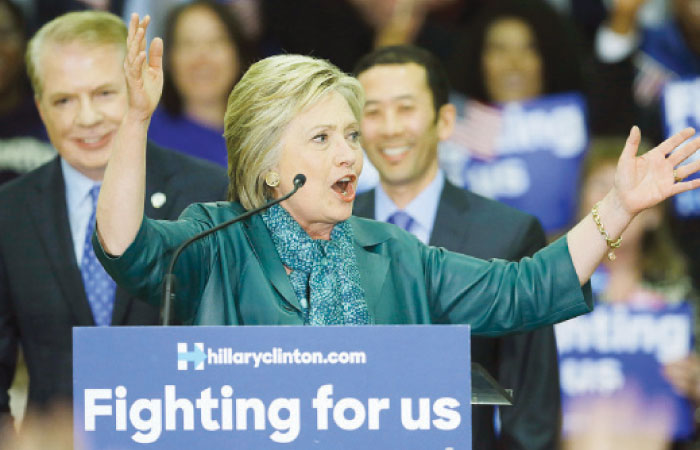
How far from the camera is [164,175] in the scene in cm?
327

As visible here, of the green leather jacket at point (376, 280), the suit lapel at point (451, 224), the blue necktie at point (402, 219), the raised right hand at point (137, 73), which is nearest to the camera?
the raised right hand at point (137, 73)

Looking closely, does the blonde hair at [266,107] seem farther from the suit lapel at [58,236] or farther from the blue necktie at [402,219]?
the blue necktie at [402,219]

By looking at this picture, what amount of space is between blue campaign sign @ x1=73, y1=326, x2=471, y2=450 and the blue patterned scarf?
0.36 m

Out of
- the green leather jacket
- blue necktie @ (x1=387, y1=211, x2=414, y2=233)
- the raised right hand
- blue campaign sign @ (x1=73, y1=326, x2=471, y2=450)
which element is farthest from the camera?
blue necktie @ (x1=387, y1=211, x2=414, y2=233)

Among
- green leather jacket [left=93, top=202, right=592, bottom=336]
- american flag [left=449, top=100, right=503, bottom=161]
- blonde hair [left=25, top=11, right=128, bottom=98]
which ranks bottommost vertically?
green leather jacket [left=93, top=202, right=592, bottom=336]

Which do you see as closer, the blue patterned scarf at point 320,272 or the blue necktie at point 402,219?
the blue patterned scarf at point 320,272

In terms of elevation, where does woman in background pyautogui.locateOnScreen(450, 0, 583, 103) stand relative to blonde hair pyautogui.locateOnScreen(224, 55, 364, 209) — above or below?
above

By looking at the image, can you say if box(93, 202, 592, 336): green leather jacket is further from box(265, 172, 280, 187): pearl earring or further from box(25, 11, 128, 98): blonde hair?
box(25, 11, 128, 98): blonde hair

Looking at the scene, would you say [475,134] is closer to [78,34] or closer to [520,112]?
[520,112]

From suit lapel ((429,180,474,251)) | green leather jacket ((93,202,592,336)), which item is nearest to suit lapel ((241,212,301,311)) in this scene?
green leather jacket ((93,202,592,336))

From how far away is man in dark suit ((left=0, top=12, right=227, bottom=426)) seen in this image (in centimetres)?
314

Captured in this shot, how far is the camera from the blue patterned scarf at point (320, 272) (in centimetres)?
226

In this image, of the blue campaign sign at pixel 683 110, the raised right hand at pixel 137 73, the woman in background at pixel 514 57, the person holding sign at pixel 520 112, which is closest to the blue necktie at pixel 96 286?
the raised right hand at pixel 137 73

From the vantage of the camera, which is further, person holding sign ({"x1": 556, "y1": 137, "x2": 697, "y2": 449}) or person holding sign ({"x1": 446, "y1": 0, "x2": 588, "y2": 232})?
person holding sign ({"x1": 446, "y1": 0, "x2": 588, "y2": 232})
